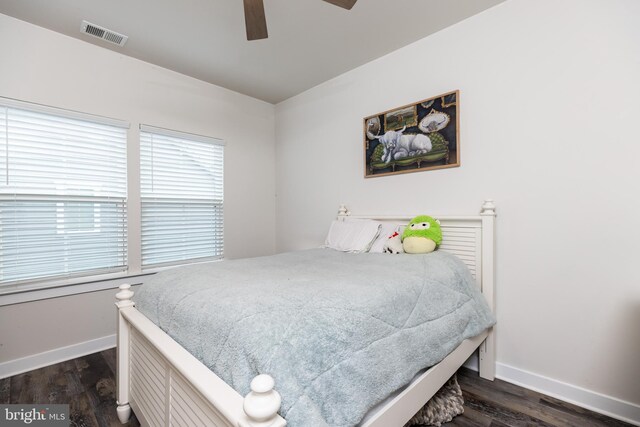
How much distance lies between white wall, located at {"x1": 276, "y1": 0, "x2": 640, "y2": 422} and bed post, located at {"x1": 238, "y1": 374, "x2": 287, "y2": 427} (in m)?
1.85

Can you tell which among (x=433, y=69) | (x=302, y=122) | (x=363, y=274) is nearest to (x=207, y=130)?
(x=302, y=122)

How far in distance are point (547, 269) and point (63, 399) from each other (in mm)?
3028

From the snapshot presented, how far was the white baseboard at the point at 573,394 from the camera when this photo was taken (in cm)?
150

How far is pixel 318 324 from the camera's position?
0.90 m

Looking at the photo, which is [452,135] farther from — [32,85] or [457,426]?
[32,85]

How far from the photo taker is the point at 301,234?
3.37 meters

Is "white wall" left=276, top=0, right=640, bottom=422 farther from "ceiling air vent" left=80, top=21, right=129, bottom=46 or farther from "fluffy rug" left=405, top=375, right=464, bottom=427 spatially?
"ceiling air vent" left=80, top=21, right=129, bottom=46

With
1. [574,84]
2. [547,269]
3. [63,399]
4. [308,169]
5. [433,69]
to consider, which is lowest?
[63,399]

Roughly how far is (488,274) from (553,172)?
73 centimetres

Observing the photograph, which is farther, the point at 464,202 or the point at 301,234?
the point at 301,234

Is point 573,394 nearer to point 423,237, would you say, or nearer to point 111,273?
point 423,237

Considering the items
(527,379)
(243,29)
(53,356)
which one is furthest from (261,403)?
(53,356)

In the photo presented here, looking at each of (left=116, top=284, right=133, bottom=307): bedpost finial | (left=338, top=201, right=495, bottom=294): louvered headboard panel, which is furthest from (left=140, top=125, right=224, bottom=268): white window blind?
(left=338, top=201, right=495, bottom=294): louvered headboard panel

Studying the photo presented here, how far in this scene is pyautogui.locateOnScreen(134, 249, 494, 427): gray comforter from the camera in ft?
2.63
